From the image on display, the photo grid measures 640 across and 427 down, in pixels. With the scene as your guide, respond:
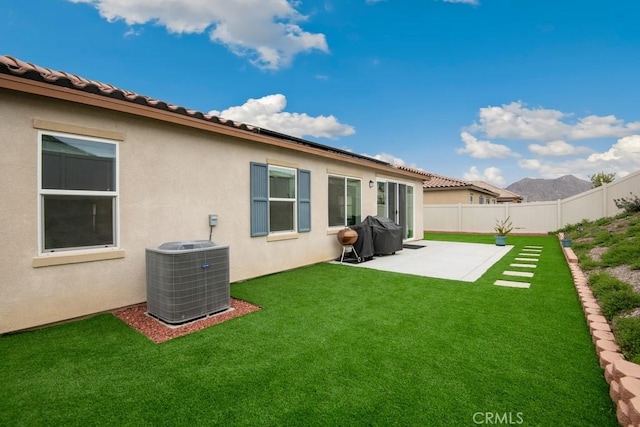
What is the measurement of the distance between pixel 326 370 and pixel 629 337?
9.81ft

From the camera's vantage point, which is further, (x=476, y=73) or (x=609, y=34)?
(x=476, y=73)

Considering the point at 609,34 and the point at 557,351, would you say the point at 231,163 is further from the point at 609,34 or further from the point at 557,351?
the point at 609,34

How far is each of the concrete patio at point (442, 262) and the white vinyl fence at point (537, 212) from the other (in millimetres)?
7553

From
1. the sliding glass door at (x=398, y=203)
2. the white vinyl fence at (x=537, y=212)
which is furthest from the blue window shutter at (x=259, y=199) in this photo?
the white vinyl fence at (x=537, y=212)

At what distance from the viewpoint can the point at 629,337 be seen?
2895mm

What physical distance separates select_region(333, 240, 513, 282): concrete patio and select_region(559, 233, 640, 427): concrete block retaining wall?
8.23 feet

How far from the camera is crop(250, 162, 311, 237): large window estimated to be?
651 centimetres

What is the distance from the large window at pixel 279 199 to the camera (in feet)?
21.4

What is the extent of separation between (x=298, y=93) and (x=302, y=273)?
1276 centimetres

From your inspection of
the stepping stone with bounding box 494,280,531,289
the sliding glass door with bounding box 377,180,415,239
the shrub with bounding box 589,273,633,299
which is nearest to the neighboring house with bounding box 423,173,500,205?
the sliding glass door with bounding box 377,180,415,239

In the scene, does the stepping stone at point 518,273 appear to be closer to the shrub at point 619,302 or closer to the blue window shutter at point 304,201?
the shrub at point 619,302

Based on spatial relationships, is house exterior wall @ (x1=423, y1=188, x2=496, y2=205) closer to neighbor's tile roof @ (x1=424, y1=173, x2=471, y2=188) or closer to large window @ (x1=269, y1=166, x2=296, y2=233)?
neighbor's tile roof @ (x1=424, y1=173, x2=471, y2=188)

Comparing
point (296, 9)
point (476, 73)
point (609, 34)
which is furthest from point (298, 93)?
point (609, 34)

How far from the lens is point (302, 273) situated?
700 cm
